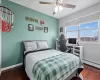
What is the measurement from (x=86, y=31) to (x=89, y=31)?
14 cm

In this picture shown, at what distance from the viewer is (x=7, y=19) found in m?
2.42

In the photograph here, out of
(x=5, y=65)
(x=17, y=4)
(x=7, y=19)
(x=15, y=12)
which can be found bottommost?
(x=5, y=65)

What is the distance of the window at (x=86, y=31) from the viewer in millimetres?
2828

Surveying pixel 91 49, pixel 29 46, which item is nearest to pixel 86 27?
pixel 91 49

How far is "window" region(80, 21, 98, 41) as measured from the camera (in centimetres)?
282

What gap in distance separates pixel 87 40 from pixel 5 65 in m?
3.59

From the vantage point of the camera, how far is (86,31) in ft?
10.4

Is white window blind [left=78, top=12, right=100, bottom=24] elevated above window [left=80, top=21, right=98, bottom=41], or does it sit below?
above

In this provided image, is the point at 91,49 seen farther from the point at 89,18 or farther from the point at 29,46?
the point at 29,46

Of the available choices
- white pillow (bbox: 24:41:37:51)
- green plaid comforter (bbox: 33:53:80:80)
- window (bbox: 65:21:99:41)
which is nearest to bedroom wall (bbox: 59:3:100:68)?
window (bbox: 65:21:99:41)

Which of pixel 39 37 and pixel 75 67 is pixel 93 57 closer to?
pixel 75 67

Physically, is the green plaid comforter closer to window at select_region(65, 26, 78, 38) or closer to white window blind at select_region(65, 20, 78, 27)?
window at select_region(65, 26, 78, 38)

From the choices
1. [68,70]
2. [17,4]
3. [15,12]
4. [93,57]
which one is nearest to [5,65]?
[15,12]

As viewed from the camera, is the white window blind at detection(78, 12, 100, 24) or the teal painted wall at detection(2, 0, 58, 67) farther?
the white window blind at detection(78, 12, 100, 24)
